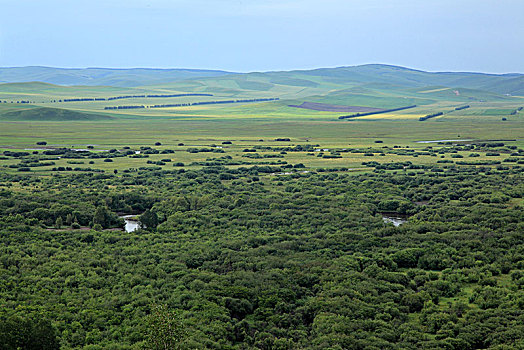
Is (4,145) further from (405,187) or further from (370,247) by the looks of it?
(370,247)

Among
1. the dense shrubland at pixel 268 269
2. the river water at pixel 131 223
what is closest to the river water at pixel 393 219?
the dense shrubland at pixel 268 269

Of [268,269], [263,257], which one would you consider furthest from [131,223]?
[268,269]

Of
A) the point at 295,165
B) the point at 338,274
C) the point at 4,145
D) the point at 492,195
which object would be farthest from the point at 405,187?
the point at 4,145

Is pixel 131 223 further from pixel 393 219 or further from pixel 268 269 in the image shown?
pixel 393 219

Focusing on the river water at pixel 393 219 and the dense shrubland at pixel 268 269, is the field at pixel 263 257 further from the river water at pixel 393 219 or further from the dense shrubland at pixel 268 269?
the river water at pixel 393 219

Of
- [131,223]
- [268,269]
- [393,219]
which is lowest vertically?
[131,223]

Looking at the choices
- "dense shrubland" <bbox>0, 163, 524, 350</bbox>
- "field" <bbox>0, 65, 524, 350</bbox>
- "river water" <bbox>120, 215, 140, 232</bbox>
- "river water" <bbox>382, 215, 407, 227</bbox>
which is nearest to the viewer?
"dense shrubland" <bbox>0, 163, 524, 350</bbox>

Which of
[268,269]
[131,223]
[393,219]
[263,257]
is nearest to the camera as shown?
[268,269]

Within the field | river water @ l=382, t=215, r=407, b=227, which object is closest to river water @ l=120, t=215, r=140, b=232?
the field

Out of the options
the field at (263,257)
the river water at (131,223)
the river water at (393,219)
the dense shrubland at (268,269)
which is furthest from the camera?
the river water at (393,219)

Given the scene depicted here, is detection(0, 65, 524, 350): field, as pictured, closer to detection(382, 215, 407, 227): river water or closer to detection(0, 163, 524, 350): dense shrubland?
detection(0, 163, 524, 350): dense shrubland

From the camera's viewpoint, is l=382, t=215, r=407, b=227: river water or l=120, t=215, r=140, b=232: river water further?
l=382, t=215, r=407, b=227: river water

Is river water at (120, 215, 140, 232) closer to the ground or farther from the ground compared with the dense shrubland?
closer to the ground
